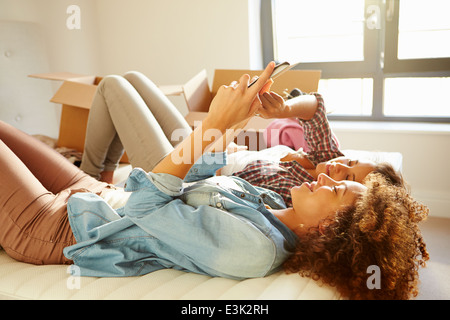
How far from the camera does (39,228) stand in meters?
→ 1.07

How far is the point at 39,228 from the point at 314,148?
3.30 feet

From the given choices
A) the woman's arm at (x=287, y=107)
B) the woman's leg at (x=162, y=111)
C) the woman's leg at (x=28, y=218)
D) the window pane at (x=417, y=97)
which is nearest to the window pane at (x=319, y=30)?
the window pane at (x=417, y=97)

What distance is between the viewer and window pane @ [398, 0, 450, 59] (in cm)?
243

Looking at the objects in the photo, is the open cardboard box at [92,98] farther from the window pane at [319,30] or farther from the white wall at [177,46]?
the window pane at [319,30]

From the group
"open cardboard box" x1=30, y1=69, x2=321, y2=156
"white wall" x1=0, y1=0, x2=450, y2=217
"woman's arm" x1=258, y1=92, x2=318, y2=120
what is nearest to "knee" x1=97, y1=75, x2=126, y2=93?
"open cardboard box" x1=30, y1=69, x2=321, y2=156

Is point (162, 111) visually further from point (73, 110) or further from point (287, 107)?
point (73, 110)

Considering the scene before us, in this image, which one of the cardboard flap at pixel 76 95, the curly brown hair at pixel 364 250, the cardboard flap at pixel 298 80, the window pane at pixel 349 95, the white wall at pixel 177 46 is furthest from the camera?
the window pane at pixel 349 95

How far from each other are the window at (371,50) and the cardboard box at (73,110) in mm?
1322

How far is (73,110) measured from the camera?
2.10 metres

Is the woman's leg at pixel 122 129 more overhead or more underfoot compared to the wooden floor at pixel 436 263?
more overhead

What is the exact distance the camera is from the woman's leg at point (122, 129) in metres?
1.43

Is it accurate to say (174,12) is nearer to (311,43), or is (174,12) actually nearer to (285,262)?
(311,43)

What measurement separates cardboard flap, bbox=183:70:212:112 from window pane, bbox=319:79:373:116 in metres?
0.86

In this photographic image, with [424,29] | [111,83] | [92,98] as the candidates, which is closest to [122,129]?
[111,83]
